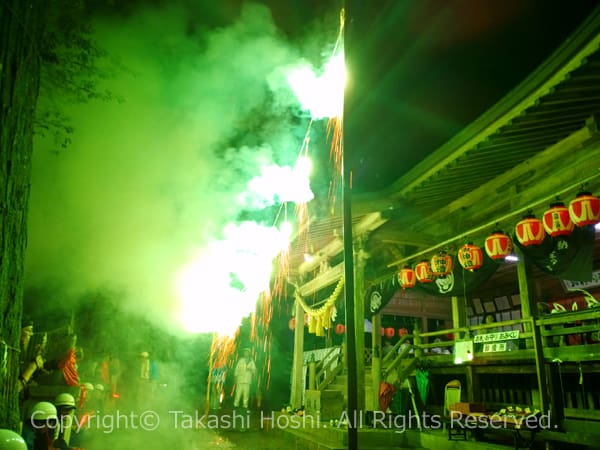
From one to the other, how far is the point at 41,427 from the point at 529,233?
8.77m

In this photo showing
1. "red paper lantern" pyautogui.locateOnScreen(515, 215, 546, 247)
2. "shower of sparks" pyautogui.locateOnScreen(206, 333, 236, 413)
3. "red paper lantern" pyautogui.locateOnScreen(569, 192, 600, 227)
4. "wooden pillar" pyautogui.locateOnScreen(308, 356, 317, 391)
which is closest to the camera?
"red paper lantern" pyautogui.locateOnScreen(569, 192, 600, 227)

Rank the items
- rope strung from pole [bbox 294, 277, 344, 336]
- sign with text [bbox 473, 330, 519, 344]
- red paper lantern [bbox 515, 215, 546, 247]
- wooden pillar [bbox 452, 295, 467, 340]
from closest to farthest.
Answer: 1. red paper lantern [bbox 515, 215, 546, 247]
2. sign with text [bbox 473, 330, 519, 344]
3. wooden pillar [bbox 452, 295, 467, 340]
4. rope strung from pole [bbox 294, 277, 344, 336]

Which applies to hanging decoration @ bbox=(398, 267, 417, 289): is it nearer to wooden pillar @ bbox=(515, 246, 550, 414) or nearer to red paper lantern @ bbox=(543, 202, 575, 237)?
wooden pillar @ bbox=(515, 246, 550, 414)

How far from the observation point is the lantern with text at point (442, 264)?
1005cm

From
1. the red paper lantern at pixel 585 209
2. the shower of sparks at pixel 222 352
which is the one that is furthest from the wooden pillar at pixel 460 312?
the shower of sparks at pixel 222 352

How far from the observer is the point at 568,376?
26.9 feet

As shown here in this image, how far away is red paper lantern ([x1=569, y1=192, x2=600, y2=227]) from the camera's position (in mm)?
6652

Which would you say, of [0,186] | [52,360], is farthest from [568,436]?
[52,360]

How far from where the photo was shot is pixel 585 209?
6691 millimetres

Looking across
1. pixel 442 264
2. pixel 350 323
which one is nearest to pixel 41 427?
pixel 350 323

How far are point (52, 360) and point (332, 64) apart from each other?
900 cm

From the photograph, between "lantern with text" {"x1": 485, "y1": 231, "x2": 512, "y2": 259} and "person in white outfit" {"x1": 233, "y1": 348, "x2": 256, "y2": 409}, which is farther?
"person in white outfit" {"x1": 233, "y1": 348, "x2": 256, "y2": 409}

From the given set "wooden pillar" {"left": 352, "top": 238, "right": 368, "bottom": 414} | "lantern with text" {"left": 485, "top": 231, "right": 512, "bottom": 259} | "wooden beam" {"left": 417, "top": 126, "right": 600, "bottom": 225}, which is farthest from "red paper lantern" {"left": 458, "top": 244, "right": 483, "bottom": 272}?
"wooden pillar" {"left": 352, "top": 238, "right": 368, "bottom": 414}

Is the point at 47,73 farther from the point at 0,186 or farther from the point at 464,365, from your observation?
the point at 464,365
